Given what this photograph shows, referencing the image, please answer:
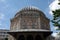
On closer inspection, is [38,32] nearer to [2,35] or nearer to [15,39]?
[15,39]

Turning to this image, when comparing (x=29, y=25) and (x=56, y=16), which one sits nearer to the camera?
(x=56, y=16)

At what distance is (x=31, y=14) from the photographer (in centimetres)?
2314

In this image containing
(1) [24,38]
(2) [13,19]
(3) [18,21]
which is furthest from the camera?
(2) [13,19]

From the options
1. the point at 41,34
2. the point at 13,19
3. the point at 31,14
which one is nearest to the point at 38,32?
the point at 41,34

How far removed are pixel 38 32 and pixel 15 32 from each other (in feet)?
10.4

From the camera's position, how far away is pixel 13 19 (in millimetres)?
24516

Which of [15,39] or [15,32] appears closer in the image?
[15,32]

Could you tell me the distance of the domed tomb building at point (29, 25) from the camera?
21094 mm

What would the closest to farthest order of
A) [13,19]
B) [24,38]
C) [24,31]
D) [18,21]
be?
[24,31] < [24,38] < [18,21] < [13,19]

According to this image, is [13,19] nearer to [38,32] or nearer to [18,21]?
[18,21]

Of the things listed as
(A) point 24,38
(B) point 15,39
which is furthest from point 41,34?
(B) point 15,39

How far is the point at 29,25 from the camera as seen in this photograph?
74.0 ft

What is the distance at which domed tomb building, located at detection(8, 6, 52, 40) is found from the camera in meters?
21.1

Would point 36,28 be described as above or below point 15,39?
above
